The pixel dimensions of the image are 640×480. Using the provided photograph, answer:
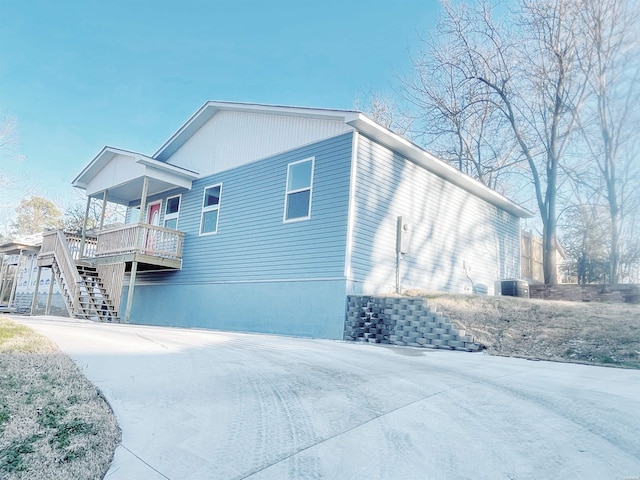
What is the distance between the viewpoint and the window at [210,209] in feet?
36.4

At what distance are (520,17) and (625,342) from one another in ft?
40.6

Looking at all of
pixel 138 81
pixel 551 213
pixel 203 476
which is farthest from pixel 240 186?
pixel 138 81

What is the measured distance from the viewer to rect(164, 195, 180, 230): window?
12320 millimetres

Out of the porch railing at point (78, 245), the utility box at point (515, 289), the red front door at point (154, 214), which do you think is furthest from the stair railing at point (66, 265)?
the utility box at point (515, 289)

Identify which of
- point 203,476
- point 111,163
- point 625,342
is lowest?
point 203,476

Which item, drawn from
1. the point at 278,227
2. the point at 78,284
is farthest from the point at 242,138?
the point at 78,284

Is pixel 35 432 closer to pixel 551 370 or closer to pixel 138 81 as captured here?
pixel 551 370

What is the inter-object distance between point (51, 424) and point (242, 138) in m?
9.42

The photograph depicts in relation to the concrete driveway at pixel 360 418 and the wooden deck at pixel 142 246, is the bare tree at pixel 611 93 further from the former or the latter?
the wooden deck at pixel 142 246

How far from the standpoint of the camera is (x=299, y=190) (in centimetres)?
920

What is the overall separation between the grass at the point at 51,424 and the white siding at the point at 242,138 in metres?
6.85

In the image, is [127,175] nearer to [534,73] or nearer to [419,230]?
[419,230]

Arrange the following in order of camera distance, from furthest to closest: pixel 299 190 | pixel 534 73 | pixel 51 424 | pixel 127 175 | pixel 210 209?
pixel 534 73, pixel 127 175, pixel 210 209, pixel 299 190, pixel 51 424

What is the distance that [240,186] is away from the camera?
10.6 metres
